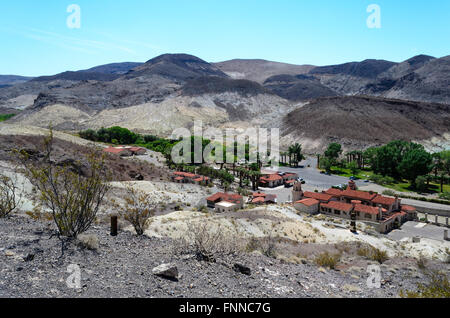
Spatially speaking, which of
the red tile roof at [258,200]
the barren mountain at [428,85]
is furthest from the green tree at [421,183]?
the barren mountain at [428,85]

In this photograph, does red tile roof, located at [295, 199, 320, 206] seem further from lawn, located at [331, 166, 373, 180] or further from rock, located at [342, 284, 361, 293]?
lawn, located at [331, 166, 373, 180]

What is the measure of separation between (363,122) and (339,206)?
63238 mm

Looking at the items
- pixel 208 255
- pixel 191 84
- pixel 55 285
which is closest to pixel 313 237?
pixel 208 255

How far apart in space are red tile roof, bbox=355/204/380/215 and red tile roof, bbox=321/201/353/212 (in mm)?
656

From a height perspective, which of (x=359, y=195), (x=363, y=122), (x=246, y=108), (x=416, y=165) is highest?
(x=246, y=108)

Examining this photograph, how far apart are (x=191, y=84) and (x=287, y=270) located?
127 m

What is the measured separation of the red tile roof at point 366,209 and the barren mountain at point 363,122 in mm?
49847

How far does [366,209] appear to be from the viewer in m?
30.8

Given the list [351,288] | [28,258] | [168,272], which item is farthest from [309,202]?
[28,258]

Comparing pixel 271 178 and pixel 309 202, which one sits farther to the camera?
pixel 271 178

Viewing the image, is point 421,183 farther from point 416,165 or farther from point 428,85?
point 428,85

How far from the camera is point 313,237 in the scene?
21359 mm

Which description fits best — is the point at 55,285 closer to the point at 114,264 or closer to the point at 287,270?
the point at 114,264

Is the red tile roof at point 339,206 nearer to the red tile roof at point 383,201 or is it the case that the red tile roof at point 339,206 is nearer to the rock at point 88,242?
the red tile roof at point 383,201
